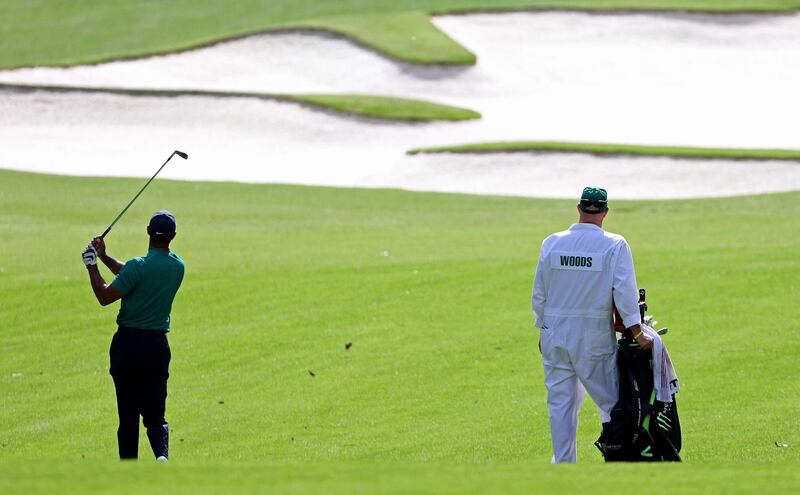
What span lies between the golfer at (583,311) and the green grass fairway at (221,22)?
3184cm

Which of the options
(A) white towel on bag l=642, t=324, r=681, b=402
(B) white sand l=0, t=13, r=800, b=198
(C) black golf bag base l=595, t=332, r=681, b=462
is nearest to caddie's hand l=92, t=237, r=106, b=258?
(C) black golf bag base l=595, t=332, r=681, b=462

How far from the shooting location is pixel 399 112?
37.2 meters

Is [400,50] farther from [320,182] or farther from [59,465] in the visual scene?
[59,465]

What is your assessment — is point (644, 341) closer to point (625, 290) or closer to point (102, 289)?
point (625, 290)

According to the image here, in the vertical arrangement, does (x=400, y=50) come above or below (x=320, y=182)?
above

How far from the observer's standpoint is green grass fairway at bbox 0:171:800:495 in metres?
7.89

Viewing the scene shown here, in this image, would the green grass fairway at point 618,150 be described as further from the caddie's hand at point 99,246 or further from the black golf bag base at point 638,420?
the black golf bag base at point 638,420

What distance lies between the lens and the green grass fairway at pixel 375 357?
25.9 ft

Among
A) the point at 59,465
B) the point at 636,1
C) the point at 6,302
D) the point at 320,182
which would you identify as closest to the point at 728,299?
the point at 6,302

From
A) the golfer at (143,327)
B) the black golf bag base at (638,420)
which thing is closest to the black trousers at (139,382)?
the golfer at (143,327)

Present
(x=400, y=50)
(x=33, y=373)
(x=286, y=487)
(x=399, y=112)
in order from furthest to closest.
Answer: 1. (x=400, y=50)
2. (x=399, y=112)
3. (x=33, y=373)
4. (x=286, y=487)

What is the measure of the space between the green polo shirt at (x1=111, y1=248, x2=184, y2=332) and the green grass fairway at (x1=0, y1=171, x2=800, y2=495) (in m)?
1.16

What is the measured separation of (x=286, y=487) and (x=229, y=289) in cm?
1182

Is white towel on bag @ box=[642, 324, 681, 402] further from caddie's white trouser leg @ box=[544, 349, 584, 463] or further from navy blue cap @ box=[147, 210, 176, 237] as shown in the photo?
navy blue cap @ box=[147, 210, 176, 237]
